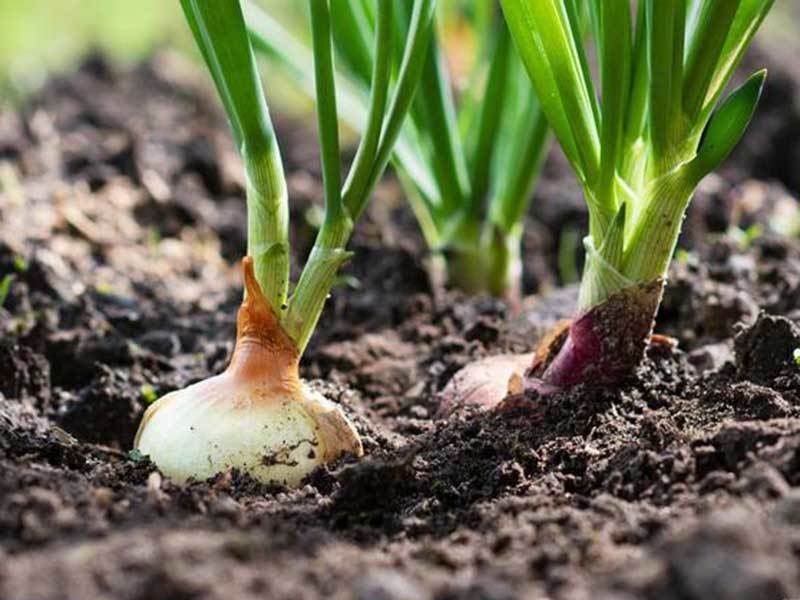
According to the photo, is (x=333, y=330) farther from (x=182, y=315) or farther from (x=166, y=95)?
(x=166, y=95)

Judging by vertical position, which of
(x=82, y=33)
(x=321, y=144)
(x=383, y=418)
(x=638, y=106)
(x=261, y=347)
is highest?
(x=82, y=33)

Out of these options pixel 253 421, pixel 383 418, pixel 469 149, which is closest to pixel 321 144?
pixel 253 421

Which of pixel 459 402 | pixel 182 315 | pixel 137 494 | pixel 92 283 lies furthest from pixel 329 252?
pixel 92 283

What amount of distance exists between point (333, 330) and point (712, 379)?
0.81 meters

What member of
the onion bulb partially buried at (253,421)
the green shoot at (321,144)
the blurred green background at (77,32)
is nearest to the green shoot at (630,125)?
the green shoot at (321,144)

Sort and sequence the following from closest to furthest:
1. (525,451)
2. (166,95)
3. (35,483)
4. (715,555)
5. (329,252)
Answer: (715,555)
(35,483)
(525,451)
(329,252)
(166,95)

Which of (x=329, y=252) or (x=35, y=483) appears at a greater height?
(x=329, y=252)

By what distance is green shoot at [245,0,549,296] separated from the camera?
2182 millimetres

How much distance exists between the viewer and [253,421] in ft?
4.86

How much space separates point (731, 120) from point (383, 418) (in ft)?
2.48

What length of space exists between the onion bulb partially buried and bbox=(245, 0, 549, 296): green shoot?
0.69 meters

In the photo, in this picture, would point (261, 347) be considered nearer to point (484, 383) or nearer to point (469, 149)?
point (484, 383)

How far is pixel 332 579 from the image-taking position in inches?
39.6

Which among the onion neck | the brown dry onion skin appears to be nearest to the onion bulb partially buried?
the onion neck
